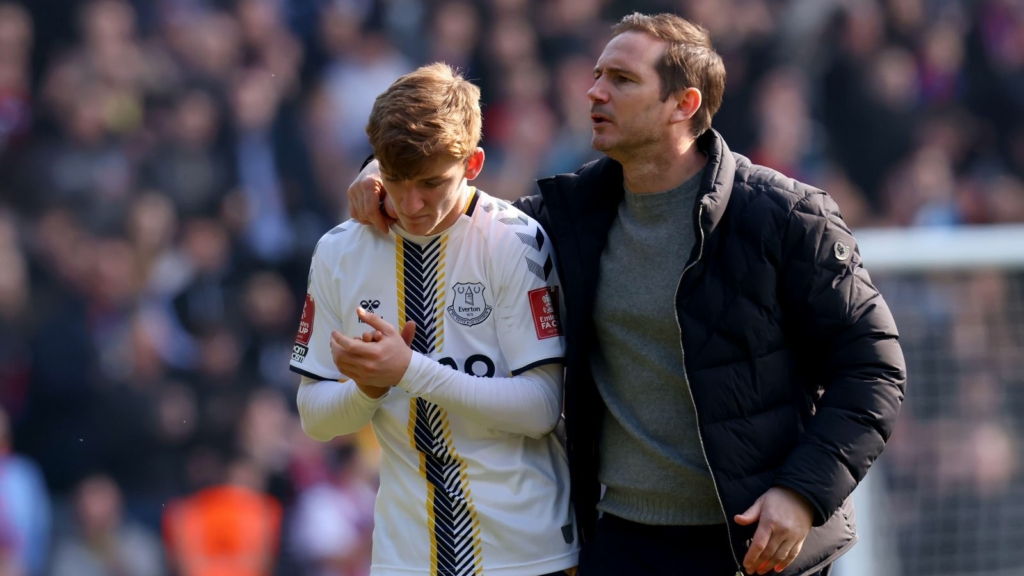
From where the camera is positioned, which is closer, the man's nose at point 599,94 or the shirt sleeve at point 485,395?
the shirt sleeve at point 485,395

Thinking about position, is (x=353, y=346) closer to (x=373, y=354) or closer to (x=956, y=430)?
(x=373, y=354)

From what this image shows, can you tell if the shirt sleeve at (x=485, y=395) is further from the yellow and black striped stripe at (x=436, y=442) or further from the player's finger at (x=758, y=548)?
the player's finger at (x=758, y=548)

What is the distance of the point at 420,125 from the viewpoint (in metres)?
2.53

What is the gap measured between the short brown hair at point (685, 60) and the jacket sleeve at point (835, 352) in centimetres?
36

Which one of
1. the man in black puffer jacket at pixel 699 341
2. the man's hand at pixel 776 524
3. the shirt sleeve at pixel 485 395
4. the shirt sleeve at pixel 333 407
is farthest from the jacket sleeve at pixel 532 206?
→ the man's hand at pixel 776 524

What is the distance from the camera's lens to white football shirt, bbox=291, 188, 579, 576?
8.76 ft

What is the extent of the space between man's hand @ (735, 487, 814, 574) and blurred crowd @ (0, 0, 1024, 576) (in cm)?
473

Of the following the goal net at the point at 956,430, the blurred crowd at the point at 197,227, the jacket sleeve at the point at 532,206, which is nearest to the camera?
the jacket sleeve at the point at 532,206

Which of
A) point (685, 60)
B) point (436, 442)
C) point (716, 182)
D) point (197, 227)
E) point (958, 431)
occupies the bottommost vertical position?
point (958, 431)

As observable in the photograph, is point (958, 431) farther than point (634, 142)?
Yes

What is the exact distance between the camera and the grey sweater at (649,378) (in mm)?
2754

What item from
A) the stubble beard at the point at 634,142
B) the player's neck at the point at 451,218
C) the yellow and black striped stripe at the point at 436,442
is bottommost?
the yellow and black striped stripe at the point at 436,442

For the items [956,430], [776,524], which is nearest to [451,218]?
[776,524]

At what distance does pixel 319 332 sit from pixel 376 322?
324 mm
